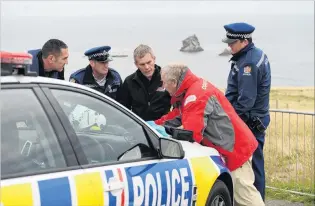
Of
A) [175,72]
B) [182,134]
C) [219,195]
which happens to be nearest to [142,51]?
[175,72]

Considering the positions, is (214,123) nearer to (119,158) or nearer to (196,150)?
(196,150)

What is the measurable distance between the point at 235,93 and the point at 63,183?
3.72m

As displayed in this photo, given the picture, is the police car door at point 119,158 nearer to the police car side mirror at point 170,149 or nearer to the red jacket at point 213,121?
the police car side mirror at point 170,149

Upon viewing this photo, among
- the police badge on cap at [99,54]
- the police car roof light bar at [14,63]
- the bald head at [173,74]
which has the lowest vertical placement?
the bald head at [173,74]

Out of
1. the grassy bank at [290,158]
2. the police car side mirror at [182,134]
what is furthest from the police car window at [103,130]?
the grassy bank at [290,158]

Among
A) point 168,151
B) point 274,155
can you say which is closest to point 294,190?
point 274,155

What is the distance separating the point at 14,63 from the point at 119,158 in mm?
984

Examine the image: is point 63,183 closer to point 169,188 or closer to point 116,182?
point 116,182

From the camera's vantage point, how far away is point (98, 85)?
665 cm

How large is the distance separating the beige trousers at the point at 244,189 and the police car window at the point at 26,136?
272 cm

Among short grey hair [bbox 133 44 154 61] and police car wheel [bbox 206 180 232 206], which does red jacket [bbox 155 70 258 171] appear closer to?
police car wheel [bbox 206 180 232 206]

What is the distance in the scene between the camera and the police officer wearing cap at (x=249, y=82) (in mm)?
6555

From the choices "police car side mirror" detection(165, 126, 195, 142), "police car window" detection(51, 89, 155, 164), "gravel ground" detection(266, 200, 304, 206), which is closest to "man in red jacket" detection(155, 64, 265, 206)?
"police car side mirror" detection(165, 126, 195, 142)

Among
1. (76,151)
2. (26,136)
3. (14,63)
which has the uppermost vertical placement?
(14,63)
